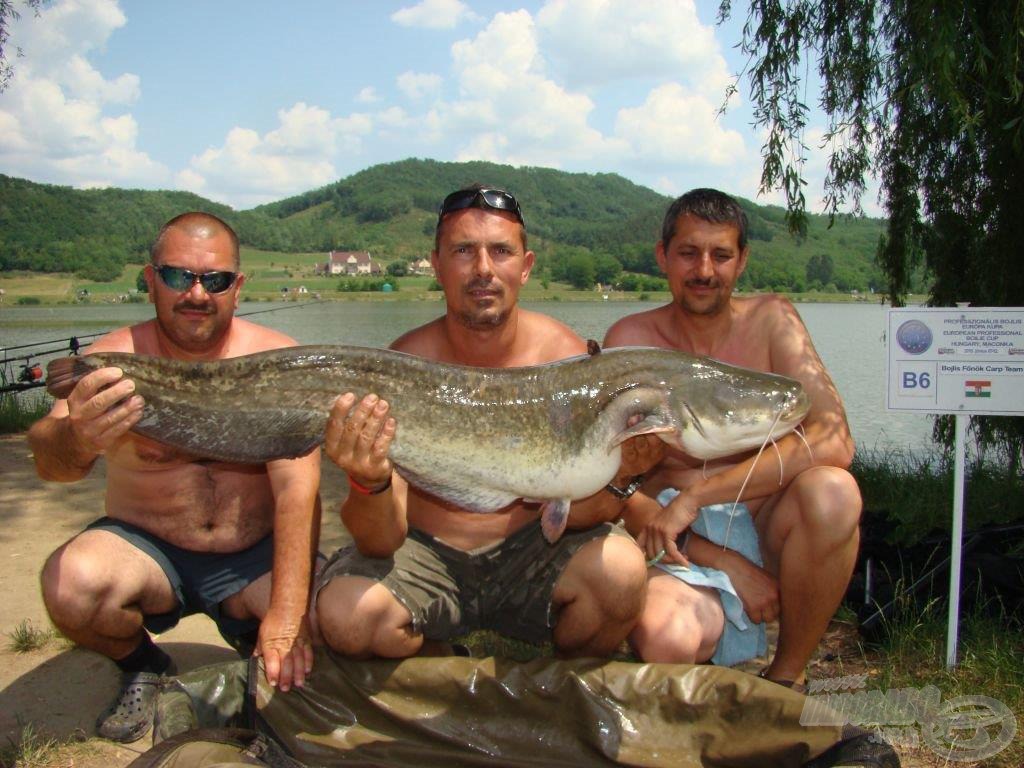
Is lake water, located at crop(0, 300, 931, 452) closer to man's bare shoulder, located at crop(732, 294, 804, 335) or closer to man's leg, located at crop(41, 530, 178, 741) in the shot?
man's bare shoulder, located at crop(732, 294, 804, 335)

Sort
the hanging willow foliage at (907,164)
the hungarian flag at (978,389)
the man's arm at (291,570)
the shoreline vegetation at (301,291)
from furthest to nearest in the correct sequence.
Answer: the shoreline vegetation at (301,291), the hanging willow foliage at (907,164), the hungarian flag at (978,389), the man's arm at (291,570)

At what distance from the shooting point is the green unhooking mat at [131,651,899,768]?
2.69 metres

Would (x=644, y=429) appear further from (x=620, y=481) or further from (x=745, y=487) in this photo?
(x=745, y=487)

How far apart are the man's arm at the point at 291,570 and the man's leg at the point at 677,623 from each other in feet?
4.42

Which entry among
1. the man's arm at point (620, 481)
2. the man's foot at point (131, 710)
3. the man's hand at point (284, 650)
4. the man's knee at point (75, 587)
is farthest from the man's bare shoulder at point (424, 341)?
the man's foot at point (131, 710)

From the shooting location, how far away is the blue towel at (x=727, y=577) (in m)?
3.21

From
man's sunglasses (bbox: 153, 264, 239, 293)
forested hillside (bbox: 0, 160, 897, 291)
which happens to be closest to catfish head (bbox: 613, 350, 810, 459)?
man's sunglasses (bbox: 153, 264, 239, 293)

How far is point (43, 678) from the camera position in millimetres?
3342

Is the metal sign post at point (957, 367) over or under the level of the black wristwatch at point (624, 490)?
over

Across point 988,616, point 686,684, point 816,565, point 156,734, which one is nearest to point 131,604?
point 156,734

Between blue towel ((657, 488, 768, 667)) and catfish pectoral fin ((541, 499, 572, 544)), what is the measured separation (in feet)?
2.46

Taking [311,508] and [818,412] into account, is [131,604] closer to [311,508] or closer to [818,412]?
[311,508]

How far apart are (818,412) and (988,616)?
54.6 inches

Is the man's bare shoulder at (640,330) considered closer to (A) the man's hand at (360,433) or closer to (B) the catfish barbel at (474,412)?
(B) the catfish barbel at (474,412)
